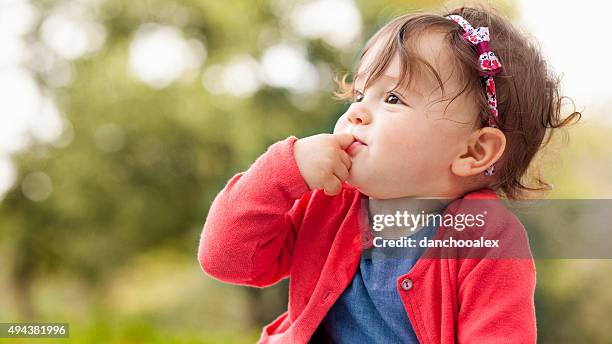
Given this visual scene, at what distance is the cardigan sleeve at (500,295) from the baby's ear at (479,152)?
107 mm

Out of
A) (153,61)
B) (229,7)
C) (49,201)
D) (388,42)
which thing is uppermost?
(388,42)

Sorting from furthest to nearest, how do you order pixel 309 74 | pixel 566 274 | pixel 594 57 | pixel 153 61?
pixel 153 61 < pixel 309 74 < pixel 566 274 < pixel 594 57

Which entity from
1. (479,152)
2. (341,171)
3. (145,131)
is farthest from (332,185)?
(145,131)

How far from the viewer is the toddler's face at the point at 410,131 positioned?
1068 mm

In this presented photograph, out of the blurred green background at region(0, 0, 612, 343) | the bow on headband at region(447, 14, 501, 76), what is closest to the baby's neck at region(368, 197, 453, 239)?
the bow on headband at region(447, 14, 501, 76)

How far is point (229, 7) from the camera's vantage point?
15.4ft

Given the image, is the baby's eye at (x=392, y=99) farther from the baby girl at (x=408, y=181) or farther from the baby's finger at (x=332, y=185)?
the baby's finger at (x=332, y=185)

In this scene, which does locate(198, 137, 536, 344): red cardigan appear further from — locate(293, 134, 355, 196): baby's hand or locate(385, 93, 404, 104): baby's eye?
locate(385, 93, 404, 104): baby's eye

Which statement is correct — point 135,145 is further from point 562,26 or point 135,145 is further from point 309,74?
point 562,26

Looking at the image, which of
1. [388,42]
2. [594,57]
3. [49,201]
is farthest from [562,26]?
[49,201]

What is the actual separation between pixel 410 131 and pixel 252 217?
0.91 ft

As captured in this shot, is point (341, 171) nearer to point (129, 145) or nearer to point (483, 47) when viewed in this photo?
point (483, 47)

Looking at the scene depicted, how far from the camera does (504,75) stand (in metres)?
1.11

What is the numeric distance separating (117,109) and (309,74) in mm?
1622
